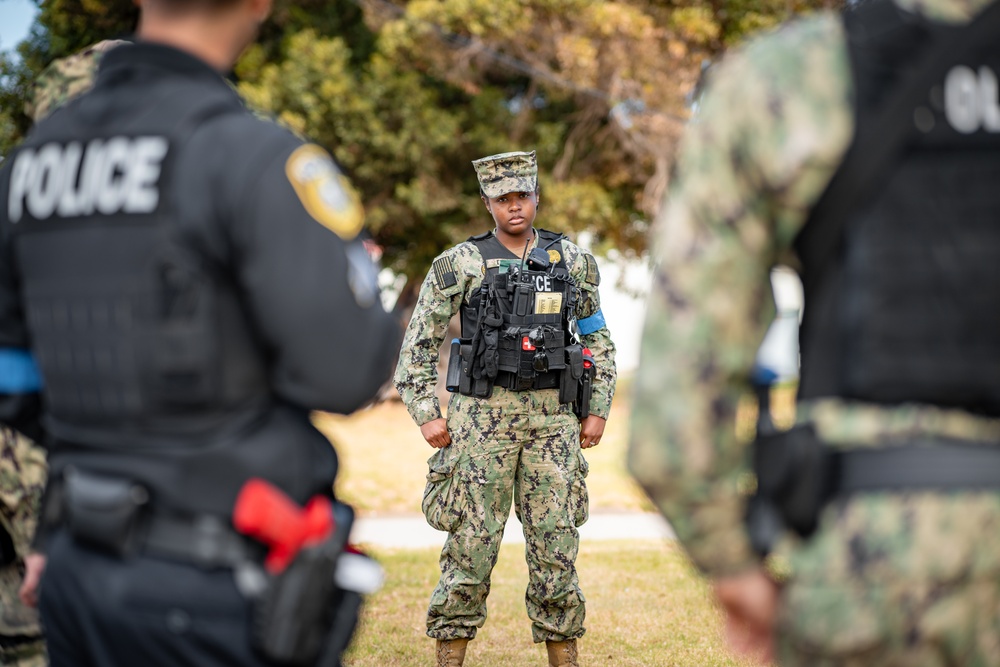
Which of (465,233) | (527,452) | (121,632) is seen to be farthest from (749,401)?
(465,233)

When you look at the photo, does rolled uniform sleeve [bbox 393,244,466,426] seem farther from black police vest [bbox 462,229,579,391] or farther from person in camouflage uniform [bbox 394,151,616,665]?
black police vest [bbox 462,229,579,391]

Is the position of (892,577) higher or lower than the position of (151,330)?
lower

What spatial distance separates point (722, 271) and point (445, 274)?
353cm

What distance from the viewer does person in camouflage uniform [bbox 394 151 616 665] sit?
4.87 m

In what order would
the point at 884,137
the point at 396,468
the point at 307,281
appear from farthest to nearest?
the point at 396,468
the point at 307,281
the point at 884,137

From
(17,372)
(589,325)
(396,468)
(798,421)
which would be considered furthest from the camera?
(396,468)

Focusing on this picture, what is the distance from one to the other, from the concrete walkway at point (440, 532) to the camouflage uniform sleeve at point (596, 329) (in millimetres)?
3169

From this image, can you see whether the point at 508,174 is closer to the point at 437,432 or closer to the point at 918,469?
the point at 437,432

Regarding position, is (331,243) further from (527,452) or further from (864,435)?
(527,452)

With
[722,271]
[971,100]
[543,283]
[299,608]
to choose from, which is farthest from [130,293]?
[543,283]

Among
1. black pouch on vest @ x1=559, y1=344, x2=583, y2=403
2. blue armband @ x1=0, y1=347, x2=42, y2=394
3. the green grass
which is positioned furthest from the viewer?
the green grass

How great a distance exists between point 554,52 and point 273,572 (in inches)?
581

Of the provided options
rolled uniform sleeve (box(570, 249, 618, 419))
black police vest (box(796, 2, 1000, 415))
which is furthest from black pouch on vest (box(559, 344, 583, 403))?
black police vest (box(796, 2, 1000, 415))

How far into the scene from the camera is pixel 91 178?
1800mm
